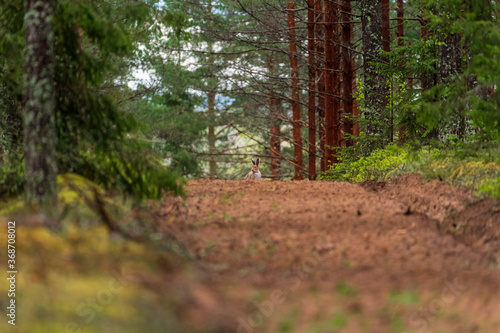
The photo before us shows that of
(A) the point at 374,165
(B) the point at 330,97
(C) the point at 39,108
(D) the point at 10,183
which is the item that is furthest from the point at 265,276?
(B) the point at 330,97

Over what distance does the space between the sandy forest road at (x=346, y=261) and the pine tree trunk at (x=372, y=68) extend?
603 centimetres

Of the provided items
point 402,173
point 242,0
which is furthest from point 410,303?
point 242,0

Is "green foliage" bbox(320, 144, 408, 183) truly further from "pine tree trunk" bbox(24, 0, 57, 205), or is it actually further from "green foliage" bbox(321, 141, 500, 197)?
"pine tree trunk" bbox(24, 0, 57, 205)

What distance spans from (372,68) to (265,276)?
37.3 feet

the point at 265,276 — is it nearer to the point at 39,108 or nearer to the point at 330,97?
the point at 39,108

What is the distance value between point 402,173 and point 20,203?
7589 mm

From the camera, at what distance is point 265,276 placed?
4457 millimetres

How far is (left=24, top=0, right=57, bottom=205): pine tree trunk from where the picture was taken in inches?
213

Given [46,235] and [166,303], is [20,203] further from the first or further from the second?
[166,303]

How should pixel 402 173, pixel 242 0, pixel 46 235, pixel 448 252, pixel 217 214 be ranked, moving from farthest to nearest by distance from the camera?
pixel 242 0 < pixel 402 173 < pixel 217 214 < pixel 448 252 < pixel 46 235

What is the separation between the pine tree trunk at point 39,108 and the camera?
5.41 metres

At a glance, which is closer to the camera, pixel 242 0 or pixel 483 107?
pixel 483 107

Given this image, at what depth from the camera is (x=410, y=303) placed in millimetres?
3969

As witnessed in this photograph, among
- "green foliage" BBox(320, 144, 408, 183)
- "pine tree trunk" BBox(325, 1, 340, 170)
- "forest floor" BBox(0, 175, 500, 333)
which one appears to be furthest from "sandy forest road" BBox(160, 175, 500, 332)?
"pine tree trunk" BBox(325, 1, 340, 170)
